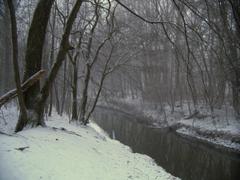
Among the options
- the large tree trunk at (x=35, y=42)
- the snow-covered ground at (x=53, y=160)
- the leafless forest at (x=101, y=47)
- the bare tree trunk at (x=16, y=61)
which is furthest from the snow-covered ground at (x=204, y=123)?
the bare tree trunk at (x=16, y=61)

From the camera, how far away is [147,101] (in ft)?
101

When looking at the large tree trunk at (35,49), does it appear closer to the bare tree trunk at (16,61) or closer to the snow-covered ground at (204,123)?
the bare tree trunk at (16,61)

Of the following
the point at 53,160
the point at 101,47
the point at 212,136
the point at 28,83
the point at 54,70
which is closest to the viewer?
the point at 53,160

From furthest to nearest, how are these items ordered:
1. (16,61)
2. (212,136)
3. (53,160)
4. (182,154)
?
(212,136), (182,154), (16,61), (53,160)

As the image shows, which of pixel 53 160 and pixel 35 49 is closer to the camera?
pixel 53 160

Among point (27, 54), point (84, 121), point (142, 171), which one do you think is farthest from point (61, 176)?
point (84, 121)

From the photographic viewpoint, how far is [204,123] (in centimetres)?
2002

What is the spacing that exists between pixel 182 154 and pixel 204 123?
248 inches

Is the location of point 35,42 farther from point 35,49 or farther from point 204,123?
point 204,123

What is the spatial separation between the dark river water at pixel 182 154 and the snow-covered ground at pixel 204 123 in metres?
0.97

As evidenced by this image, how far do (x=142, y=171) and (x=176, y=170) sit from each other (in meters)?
3.94

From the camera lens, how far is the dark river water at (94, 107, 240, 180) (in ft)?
37.7

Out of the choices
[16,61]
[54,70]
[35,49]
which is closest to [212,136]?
[54,70]

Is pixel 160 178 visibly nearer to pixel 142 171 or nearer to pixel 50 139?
pixel 142 171
